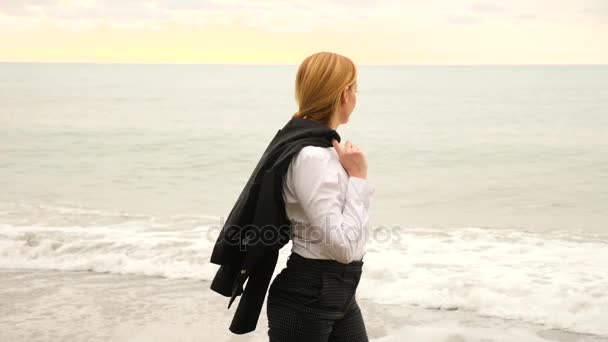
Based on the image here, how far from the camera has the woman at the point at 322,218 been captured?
87.0 inches

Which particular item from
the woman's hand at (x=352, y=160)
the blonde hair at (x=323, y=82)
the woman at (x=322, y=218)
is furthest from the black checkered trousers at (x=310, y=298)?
the blonde hair at (x=323, y=82)

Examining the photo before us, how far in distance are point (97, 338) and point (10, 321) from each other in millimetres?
803

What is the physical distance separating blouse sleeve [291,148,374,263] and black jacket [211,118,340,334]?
6 centimetres

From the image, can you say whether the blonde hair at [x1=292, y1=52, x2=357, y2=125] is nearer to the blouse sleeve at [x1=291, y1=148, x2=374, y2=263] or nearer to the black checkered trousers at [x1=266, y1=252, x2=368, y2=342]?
the blouse sleeve at [x1=291, y1=148, x2=374, y2=263]

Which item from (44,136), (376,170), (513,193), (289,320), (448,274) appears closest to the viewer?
(289,320)

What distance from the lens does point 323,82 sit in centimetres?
224

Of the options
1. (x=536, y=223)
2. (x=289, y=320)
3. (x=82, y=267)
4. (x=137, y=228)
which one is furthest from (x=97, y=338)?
(x=536, y=223)

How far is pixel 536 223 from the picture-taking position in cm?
1370

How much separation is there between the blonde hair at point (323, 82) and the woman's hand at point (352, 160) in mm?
121

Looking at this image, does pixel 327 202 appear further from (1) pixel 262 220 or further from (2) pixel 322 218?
(1) pixel 262 220

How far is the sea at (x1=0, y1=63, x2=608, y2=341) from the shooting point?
6074 millimetres

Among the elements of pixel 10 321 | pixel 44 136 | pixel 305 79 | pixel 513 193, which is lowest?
pixel 44 136

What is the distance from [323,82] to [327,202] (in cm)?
37

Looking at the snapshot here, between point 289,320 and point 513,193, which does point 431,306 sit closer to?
point 289,320
